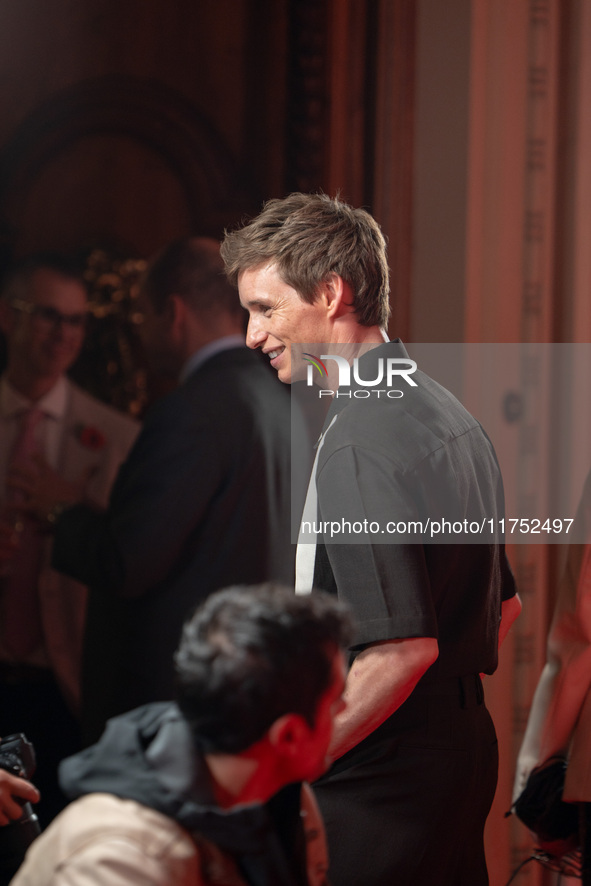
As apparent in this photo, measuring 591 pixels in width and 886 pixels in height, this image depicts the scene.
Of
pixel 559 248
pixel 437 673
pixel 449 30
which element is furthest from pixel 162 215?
pixel 437 673

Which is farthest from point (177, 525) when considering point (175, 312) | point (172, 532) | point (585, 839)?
point (585, 839)

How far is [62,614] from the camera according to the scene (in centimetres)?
308

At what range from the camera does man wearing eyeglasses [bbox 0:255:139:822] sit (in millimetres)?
3049

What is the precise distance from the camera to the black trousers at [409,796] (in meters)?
1.47

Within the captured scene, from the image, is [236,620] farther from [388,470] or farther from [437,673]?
[437,673]

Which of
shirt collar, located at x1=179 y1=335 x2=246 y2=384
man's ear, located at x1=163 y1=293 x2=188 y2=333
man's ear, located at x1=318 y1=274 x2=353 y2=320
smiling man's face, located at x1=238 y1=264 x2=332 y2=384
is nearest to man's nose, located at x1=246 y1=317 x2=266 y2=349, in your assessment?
smiling man's face, located at x1=238 y1=264 x2=332 y2=384

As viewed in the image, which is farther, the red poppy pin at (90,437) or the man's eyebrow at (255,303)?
the red poppy pin at (90,437)

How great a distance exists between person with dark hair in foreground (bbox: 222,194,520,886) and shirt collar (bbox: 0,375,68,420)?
1599 millimetres

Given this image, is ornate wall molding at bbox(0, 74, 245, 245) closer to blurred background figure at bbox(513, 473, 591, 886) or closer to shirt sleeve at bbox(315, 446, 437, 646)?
blurred background figure at bbox(513, 473, 591, 886)

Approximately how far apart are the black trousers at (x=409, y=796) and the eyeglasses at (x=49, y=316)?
6.66 feet

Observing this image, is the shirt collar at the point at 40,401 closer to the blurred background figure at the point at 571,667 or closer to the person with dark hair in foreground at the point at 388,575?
the person with dark hair in foreground at the point at 388,575

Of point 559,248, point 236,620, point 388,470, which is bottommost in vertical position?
point 236,620

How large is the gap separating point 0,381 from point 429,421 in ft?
6.47

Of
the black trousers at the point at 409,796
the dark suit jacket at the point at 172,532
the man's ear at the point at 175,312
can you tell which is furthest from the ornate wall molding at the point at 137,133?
the black trousers at the point at 409,796
